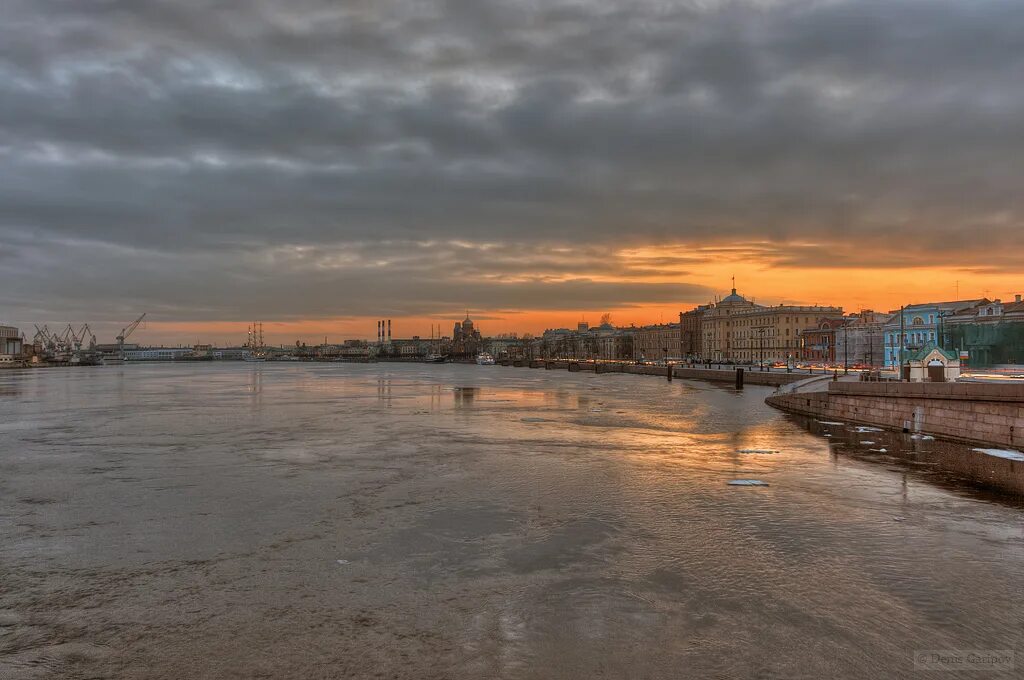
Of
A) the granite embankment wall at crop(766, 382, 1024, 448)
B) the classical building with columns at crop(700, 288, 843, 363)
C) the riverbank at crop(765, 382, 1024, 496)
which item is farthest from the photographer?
the classical building with columns at crop(700, 288, 843, 363)

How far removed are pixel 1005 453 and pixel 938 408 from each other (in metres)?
6.16

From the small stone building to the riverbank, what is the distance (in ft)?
12.2

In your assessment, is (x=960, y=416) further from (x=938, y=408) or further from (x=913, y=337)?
(x=913, y=337)

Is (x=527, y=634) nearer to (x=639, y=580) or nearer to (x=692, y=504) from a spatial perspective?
(x=639, y=580)

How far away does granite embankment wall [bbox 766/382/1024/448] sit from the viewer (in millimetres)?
26016

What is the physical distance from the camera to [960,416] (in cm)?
2883

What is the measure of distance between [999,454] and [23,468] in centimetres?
3594

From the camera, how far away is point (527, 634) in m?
9.25

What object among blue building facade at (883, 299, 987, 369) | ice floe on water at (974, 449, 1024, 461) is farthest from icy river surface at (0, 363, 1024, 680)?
blue building facade at (883, 299, 987, 369)

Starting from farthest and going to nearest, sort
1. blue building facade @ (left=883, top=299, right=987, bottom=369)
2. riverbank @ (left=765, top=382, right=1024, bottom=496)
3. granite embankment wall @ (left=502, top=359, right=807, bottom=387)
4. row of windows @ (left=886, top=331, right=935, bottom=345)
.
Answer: row of windows @ (left=886, top=331, right=935, bottom=345)
blue building facade @ (left=883, top=299, right=987, bottom=369)
granite embankment wall @ (left=502, top=359, right=807, bottom=387)
riverbank @ (left=765, top=382, right=1024, bottom=496)

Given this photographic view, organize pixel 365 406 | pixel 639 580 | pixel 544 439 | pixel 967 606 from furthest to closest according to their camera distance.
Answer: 1. pixel 365 406
2. pixel 544 439
3. pixel 639 580
4. pixel 967 606

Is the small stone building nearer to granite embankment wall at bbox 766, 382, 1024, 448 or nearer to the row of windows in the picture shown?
granite embankment wall at bbox 766, 382, 1024, 448

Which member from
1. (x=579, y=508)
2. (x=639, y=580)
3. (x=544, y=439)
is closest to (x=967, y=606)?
(x=639, y=580)

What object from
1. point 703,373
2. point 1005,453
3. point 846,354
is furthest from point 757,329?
point 1005,453
